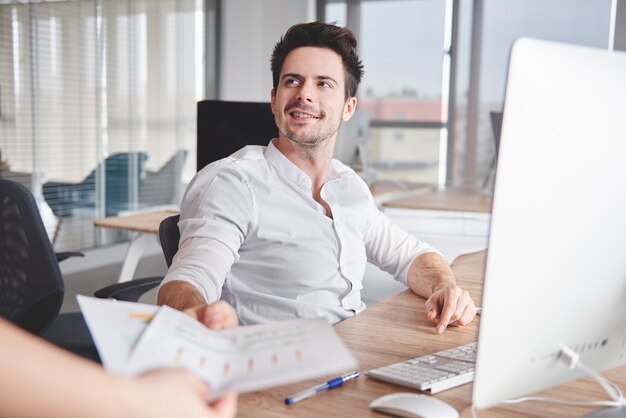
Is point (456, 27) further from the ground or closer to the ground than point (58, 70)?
further from the ground

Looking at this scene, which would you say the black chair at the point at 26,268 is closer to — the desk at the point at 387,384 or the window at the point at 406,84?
the desk at the point at 387,384

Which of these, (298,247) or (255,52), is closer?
(298,247)

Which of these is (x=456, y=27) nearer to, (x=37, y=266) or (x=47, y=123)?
(x=47, y=123)

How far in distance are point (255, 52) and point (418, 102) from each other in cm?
179

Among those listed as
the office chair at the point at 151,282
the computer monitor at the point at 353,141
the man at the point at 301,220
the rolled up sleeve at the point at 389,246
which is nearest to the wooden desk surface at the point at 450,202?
the computer monitor at the point at 353,141

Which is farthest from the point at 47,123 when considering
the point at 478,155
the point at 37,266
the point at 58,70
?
the point at 478,155

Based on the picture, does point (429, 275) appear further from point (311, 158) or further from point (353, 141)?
point (353, 141)

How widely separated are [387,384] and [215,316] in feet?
0.98

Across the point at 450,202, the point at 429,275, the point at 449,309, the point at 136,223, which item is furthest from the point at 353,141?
the point at 449,309

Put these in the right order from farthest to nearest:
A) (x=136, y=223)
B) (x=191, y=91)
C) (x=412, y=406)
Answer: (x=191, y=91)
(x=136, y=223)
(x=412, y=406)

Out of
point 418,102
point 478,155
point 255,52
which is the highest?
point 255,52

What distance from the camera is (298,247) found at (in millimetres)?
1734

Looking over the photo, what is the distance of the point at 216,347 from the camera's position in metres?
0.82

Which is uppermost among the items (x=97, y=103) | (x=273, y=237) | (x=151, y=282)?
(x=97, y=103)
